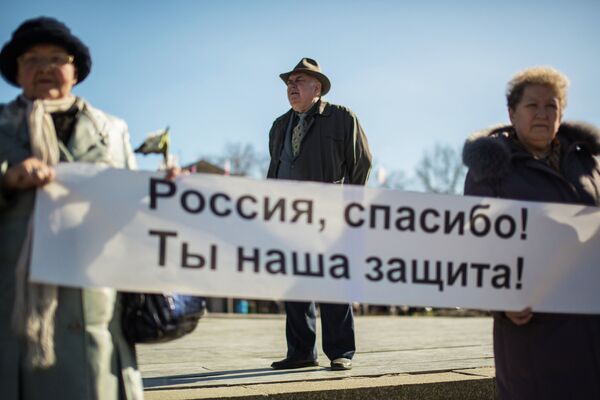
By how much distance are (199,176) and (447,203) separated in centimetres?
A: 108

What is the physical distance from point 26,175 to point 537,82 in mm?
2153

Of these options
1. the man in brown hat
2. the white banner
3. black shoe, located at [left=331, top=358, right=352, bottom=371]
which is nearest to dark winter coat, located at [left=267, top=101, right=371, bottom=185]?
the man in brown hat

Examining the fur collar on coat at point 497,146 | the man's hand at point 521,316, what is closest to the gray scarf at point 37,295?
the fur collar on coat at point 497,146

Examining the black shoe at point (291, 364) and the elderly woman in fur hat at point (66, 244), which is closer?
the elderly woman in fur hat at point (66, 244)

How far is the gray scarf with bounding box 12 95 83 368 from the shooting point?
2.61 m

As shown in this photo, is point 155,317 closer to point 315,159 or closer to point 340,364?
point 340,364

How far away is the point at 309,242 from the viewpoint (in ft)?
10.5

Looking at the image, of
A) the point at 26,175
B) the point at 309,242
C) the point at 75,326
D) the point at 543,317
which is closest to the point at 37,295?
the point at 75,326

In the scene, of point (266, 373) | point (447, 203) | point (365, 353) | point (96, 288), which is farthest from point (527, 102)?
point (365, 353)

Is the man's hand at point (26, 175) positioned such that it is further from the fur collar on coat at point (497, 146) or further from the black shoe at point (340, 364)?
the black shoe at point (340, 364)

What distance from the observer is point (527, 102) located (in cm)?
346

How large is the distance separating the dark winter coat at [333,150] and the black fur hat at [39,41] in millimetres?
2546

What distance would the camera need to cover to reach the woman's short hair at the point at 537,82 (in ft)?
11.4

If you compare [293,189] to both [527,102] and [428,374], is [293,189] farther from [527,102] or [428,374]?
[428,374]
